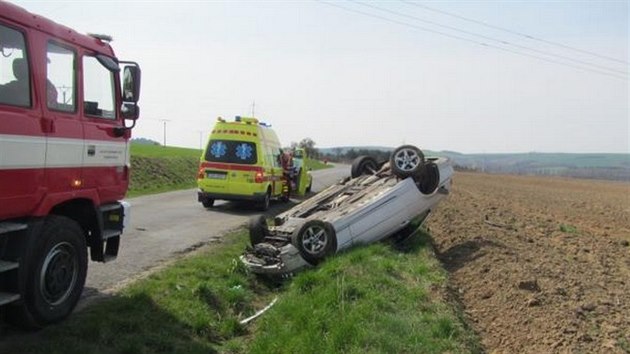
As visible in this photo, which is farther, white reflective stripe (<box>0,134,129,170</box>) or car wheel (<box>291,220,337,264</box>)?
car wheel (<box>291,220,337,264</box>)

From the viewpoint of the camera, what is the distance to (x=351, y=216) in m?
9.80

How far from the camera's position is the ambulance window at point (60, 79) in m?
6.08

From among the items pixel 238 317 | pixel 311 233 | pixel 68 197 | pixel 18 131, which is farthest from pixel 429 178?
pixel 18 131

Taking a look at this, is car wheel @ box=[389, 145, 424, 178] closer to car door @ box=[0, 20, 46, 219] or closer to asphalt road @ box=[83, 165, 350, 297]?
asphalt road @ box=[83, 165, 350, 297]

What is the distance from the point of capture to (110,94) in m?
7.39

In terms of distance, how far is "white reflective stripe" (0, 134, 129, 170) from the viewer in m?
5.40

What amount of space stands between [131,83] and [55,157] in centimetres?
167

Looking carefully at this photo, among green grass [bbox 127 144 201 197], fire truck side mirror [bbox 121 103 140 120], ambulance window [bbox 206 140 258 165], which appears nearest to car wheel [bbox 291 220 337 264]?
fire truck side mirror [bbox 121 103 140 120]

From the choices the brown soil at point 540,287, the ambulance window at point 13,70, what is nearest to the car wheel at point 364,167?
the brown soil at point 540,287

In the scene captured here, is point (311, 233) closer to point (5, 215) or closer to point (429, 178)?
point (429, 178)

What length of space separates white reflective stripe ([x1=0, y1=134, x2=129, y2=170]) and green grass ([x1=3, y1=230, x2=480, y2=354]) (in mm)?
1545

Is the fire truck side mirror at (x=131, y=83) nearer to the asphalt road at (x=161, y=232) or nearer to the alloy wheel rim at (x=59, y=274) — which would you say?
the alloy wheel rim at (x=59, y=274)

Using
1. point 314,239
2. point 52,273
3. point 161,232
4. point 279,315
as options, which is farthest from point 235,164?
point 52,273

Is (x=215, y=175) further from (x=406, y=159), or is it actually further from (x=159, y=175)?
(x=159, y=175)
